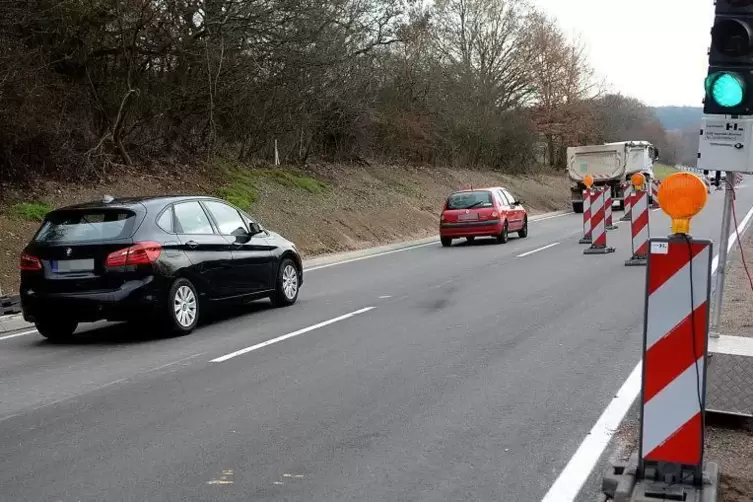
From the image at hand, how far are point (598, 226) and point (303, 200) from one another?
399 inches

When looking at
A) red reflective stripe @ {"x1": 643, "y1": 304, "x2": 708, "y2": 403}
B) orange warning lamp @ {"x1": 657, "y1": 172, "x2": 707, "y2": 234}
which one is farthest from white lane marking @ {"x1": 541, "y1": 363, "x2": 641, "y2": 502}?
orange warning lamp @ {"x1": 657, "y1": 172, "x2": 707, "y2": 234}

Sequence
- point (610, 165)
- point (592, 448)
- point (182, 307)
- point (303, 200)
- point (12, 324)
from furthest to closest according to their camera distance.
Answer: point (610, 165)
point (303, 200)
point (12, 324)
point (182, 307)
point (592, 448)

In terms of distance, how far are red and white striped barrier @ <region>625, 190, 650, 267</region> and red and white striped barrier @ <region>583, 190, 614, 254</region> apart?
211 cm

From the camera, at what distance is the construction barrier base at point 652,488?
410cm

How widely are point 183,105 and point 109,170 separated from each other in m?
3.69

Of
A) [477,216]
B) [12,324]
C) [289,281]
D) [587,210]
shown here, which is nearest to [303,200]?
[477,216]

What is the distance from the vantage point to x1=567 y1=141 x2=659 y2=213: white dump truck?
36469 mm

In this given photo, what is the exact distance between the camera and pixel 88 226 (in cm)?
924

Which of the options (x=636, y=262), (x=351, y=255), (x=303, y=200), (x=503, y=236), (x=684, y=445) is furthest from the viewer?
(x=303, y=200)

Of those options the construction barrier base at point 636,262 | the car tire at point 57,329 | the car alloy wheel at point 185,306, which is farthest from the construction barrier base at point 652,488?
the construction barrier base at point 636,262

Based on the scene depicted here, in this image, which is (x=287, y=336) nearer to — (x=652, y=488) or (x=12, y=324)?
(x=12, y=324)

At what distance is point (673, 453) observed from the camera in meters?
4.24

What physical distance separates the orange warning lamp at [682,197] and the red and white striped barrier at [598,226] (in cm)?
1392

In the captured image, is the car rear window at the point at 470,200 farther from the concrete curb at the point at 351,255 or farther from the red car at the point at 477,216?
the concrete curb at the point at 351,255
